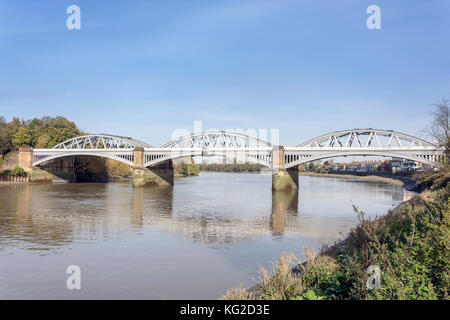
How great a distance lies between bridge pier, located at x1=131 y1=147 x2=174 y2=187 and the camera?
65062 mm

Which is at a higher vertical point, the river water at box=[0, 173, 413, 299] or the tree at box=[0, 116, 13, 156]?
the tree at box=[0, 116, 13, 156]

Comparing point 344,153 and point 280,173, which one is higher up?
point 344,153

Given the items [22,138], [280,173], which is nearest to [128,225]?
[280,173]

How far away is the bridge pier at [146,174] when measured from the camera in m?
65.1

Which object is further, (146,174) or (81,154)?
(81,154)

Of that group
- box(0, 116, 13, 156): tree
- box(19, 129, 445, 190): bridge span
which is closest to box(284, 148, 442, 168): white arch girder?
box(19, 129, 445, 190): bridge span

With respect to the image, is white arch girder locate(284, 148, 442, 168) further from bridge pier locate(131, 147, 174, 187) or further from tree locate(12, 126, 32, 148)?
tree locate(12, 126, 32, 148)

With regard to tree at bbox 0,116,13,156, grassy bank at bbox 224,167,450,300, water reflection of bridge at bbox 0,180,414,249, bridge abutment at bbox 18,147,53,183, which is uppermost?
tree at bbox 0,116,13,156

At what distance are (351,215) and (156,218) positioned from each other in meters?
16.1

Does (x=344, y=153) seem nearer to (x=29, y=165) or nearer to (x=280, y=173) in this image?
(x=280, y=173)

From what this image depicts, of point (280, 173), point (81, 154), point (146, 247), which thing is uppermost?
point (81, 154)

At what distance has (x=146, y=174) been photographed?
2628 inches

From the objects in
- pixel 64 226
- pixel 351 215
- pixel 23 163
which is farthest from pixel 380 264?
pixel 23 163

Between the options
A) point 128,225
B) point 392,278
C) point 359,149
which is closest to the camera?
point 392,278
